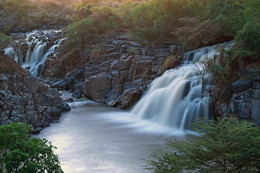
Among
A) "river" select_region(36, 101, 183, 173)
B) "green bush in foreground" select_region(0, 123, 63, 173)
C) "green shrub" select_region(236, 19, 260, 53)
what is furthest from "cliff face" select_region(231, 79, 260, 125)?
"green bush in foreground" select_region(0, 123, 63, 173)

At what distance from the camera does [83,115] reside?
20000 millimetres

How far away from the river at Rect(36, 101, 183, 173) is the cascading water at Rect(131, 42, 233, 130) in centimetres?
78

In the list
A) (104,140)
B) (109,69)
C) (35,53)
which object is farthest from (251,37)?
(35,53)

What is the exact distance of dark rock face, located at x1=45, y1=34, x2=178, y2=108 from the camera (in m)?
22.8

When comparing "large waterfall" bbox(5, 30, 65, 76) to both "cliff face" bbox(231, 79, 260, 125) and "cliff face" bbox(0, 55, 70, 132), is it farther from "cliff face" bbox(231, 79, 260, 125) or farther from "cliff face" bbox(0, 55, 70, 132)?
"cliff face" bbox(231, 79, 260, 125)

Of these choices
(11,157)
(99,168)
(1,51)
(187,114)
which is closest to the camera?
(11,157)

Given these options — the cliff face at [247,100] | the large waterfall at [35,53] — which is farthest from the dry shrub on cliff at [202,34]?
the large waterfall at [35,53]

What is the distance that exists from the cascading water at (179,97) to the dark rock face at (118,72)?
1.50m

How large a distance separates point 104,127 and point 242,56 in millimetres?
8844

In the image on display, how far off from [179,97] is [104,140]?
5.68 m

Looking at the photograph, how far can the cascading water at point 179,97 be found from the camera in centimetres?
1619

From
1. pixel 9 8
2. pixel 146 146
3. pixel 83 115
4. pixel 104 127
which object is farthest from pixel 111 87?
pixel 9 8

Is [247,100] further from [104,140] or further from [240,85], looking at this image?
[104,140]

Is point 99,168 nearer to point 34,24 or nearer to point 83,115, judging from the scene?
point 83,115
